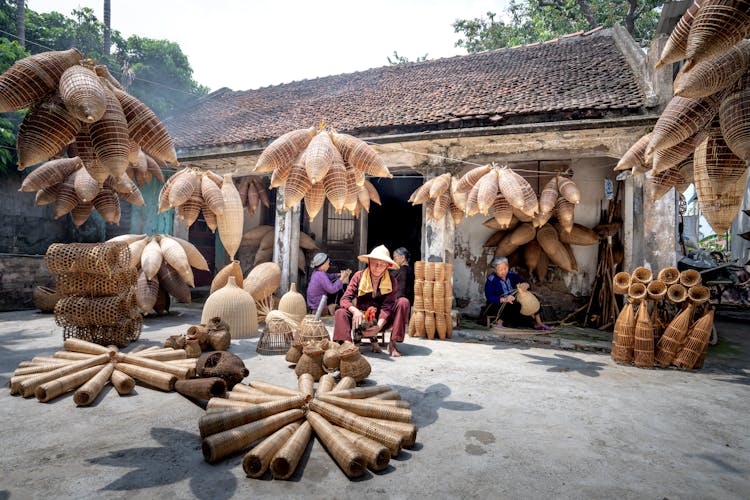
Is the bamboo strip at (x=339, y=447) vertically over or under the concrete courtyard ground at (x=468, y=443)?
over

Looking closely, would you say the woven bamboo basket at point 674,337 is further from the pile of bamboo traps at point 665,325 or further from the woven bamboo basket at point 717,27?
the woven bamboo basket at point 717,27

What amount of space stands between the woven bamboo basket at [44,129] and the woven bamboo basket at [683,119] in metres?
3.06

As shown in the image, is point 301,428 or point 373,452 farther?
point 301,428

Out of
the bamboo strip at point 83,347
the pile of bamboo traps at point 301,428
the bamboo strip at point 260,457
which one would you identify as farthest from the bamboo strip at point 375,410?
the bamboo strip at point 83,347

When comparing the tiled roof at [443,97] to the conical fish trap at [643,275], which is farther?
the tiled roof at [443,97]

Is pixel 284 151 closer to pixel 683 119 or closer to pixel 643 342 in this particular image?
pixel 683 119

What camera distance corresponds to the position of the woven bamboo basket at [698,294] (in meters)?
4.50

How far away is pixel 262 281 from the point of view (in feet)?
23.9

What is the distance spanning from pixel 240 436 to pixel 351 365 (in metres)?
1.42

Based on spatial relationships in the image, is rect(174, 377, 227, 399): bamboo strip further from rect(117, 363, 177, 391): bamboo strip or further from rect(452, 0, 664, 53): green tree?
rect(452, 0, 664, 53): green tree

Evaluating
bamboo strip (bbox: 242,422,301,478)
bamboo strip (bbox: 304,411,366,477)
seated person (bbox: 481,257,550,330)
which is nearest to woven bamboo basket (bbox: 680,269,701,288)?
seated person (bbox: 481,257,550,330)

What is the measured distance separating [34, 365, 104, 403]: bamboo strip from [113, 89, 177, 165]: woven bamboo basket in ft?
7.05

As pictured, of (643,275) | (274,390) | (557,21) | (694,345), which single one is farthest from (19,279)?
(557,21)

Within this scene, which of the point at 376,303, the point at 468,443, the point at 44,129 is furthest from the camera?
the point at 376,303
